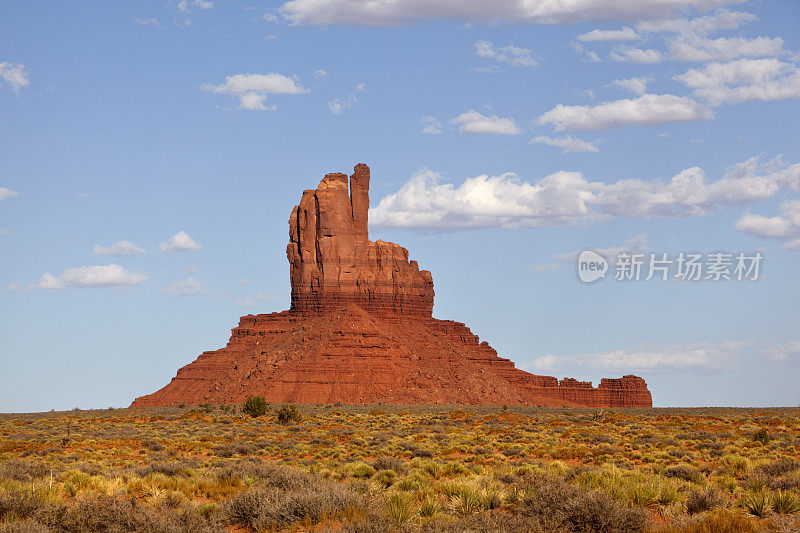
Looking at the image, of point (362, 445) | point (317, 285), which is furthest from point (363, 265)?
point (362, 445)

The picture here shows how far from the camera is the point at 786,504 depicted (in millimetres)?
16078

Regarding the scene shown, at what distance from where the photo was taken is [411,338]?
422ft

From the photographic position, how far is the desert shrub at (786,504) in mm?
15891

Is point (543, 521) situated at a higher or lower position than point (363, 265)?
lower

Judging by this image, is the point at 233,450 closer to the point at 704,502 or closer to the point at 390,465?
the point at 390,465

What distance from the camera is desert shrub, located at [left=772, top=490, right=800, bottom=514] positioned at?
15.9 m

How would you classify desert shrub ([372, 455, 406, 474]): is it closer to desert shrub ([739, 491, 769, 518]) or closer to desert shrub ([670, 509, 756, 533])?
desert shrub ([739, 491, 769, 518])

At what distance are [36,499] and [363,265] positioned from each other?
121 m

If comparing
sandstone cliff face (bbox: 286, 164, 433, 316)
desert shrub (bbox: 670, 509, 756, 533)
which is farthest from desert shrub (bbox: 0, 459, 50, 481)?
sandstone cliff face (bbox: 286, 164, 433, 316)

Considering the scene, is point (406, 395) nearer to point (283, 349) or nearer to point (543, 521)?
point (283, 349)

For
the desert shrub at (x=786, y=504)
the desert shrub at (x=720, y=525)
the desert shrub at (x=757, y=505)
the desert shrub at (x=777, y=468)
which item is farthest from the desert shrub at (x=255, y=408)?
the desert shrub at (x=720, y=525)

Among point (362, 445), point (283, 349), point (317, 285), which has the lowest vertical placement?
point (362, 445)

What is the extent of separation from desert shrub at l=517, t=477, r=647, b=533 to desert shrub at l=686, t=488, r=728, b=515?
232 centimetres

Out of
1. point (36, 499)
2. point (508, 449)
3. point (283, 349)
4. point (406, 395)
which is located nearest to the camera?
point (36, 499)
